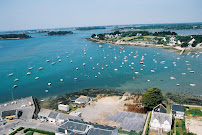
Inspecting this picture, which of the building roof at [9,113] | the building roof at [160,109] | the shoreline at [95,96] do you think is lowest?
the shoreline at [95,96]

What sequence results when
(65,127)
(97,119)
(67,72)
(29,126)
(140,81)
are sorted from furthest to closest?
(67,72), (140,81), (97,119), (29,126), (65,127)

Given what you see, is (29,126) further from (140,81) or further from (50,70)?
(50,70)

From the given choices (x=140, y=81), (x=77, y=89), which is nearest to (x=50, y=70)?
(x=77, y=89)

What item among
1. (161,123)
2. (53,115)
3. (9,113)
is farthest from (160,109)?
(9,113)

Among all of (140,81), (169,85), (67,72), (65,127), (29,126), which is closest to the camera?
(65,127)

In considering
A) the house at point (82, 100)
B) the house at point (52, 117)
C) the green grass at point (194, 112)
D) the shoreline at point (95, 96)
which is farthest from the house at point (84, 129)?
the green grass at point (194, 112)

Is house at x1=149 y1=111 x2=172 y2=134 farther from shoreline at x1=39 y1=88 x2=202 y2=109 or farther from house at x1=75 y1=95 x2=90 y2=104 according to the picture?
house at x1=75 y1=95 x2=90 y2=104

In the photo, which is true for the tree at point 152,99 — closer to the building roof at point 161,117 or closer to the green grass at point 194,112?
the building roof at point 161,117

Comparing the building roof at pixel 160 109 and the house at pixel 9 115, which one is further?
the house at pixel 9 115
